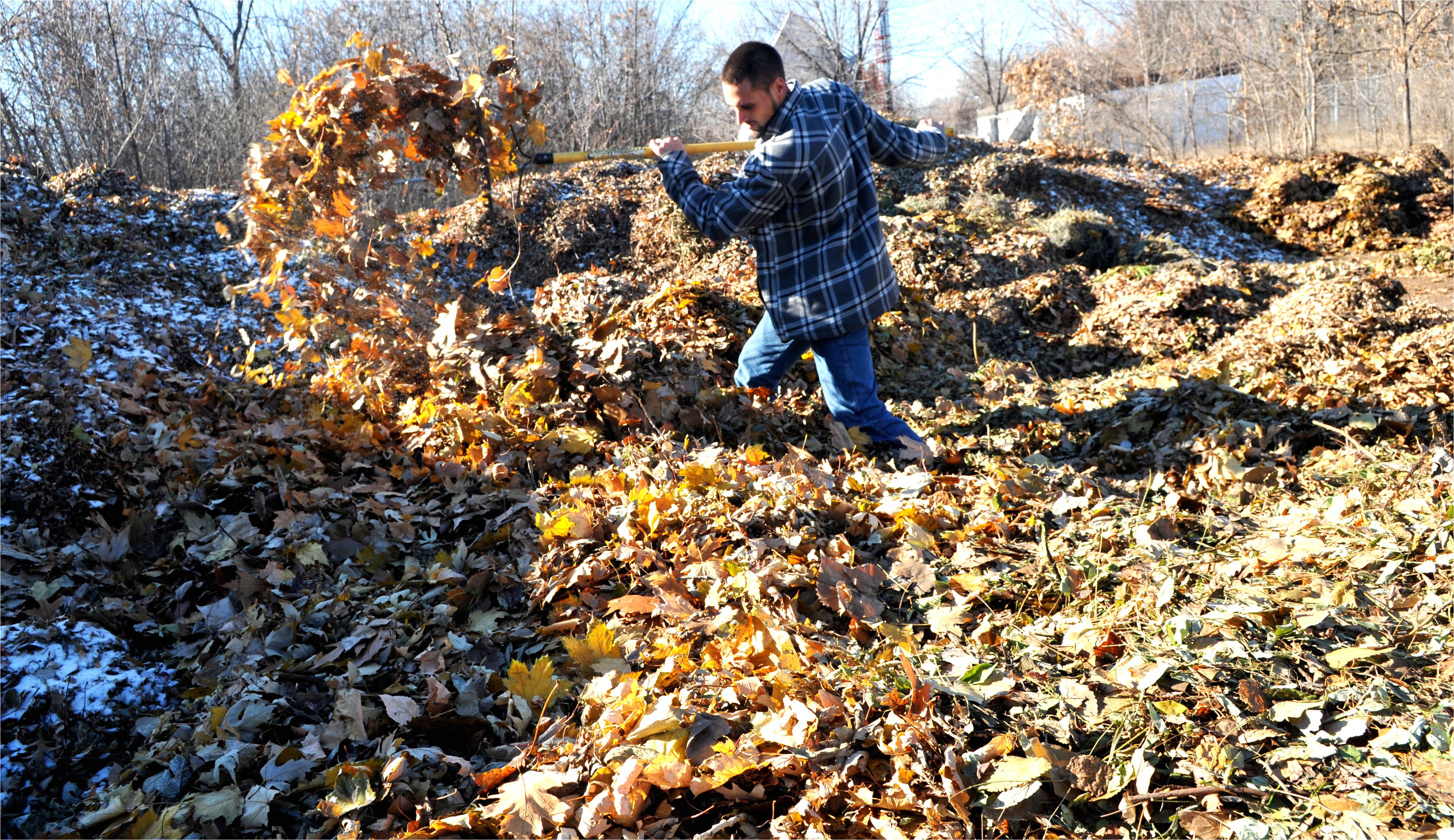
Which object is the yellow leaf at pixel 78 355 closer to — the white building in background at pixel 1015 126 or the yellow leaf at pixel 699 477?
the yellow leaf at pixel 699 477

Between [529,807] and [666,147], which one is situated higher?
[666,147]

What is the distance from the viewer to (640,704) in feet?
6.87

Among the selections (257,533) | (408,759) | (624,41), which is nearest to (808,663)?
(408,759)

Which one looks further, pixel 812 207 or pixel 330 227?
pixel 330 227

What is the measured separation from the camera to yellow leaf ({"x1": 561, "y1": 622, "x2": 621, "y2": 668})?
7.96ft

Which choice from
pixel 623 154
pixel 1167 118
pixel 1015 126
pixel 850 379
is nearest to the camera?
pixel 850 379

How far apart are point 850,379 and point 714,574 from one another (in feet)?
4.26

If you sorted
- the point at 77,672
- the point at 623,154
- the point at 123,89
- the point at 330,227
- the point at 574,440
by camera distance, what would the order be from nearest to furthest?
the point at 77,672 → the point at 574,440 → the point at 330,227 → the point at 623,154 → the point at 123,89

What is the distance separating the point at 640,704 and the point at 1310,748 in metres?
1.49

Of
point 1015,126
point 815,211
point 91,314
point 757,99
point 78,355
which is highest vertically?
point 1015,126

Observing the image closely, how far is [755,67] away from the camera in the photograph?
329 cm

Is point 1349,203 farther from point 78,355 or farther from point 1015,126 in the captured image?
point 1015,126

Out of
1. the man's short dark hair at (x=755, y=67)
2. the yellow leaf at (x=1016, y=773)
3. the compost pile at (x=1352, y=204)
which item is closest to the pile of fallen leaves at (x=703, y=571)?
the yellow leaf at (x=1016, y=773)

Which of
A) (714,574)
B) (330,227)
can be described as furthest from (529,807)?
(330,227)
